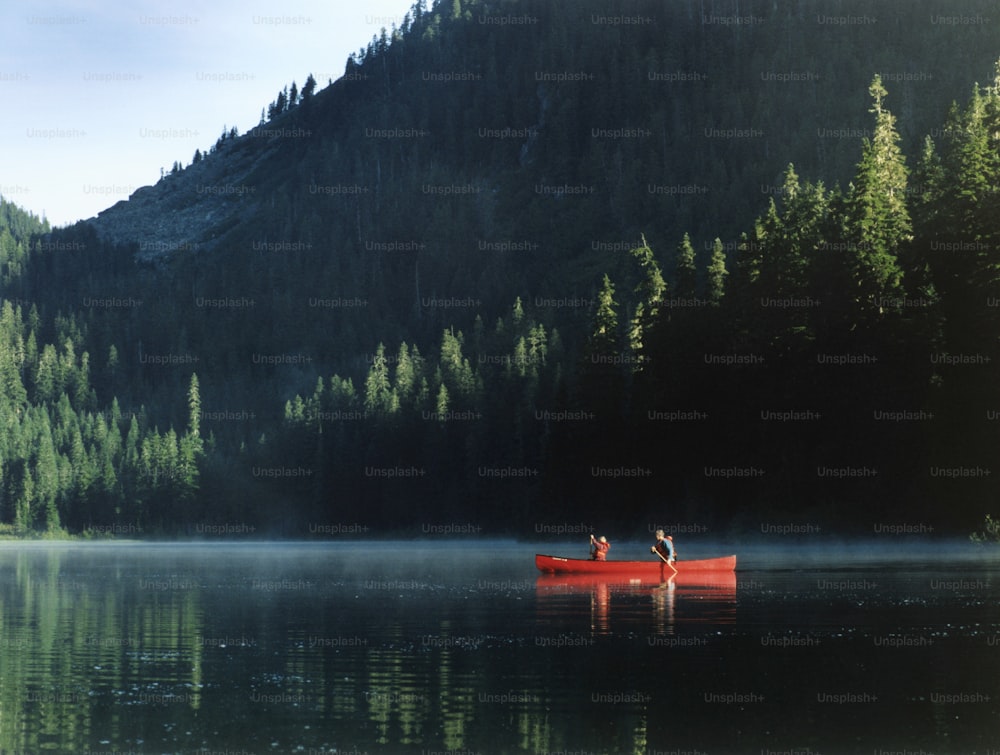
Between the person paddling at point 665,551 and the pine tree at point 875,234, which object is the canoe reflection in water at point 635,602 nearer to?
the person paddling at point 665,551

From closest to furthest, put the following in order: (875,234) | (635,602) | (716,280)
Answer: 1. (635,602)
2. (875,234)
3. (716,280)

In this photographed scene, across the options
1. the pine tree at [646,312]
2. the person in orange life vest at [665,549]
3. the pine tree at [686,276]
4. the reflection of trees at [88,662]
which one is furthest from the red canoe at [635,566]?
the pine tree at [686,276]

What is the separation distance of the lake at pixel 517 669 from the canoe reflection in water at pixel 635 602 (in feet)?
0.63

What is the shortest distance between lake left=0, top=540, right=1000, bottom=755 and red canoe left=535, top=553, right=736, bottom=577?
2459 millimetres

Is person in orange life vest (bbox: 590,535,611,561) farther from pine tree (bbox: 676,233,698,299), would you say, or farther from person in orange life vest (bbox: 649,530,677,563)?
pine tree (bbox: 676,233,698,299)

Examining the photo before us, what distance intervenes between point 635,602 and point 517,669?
18.8m

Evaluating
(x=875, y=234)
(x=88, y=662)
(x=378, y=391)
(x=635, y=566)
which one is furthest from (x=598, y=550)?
(x=378, y=391)

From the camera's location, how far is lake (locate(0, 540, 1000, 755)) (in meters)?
21.8

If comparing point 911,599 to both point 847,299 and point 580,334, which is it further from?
point 580,334

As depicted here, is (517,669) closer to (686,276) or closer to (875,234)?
(875,234)

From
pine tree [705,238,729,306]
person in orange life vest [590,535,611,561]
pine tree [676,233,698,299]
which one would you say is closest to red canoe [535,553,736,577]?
person in orange life vest [590,535,611,561]

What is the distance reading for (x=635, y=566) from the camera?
5894cm

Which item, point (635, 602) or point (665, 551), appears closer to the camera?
point (635, 602)

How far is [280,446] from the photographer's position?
198m
